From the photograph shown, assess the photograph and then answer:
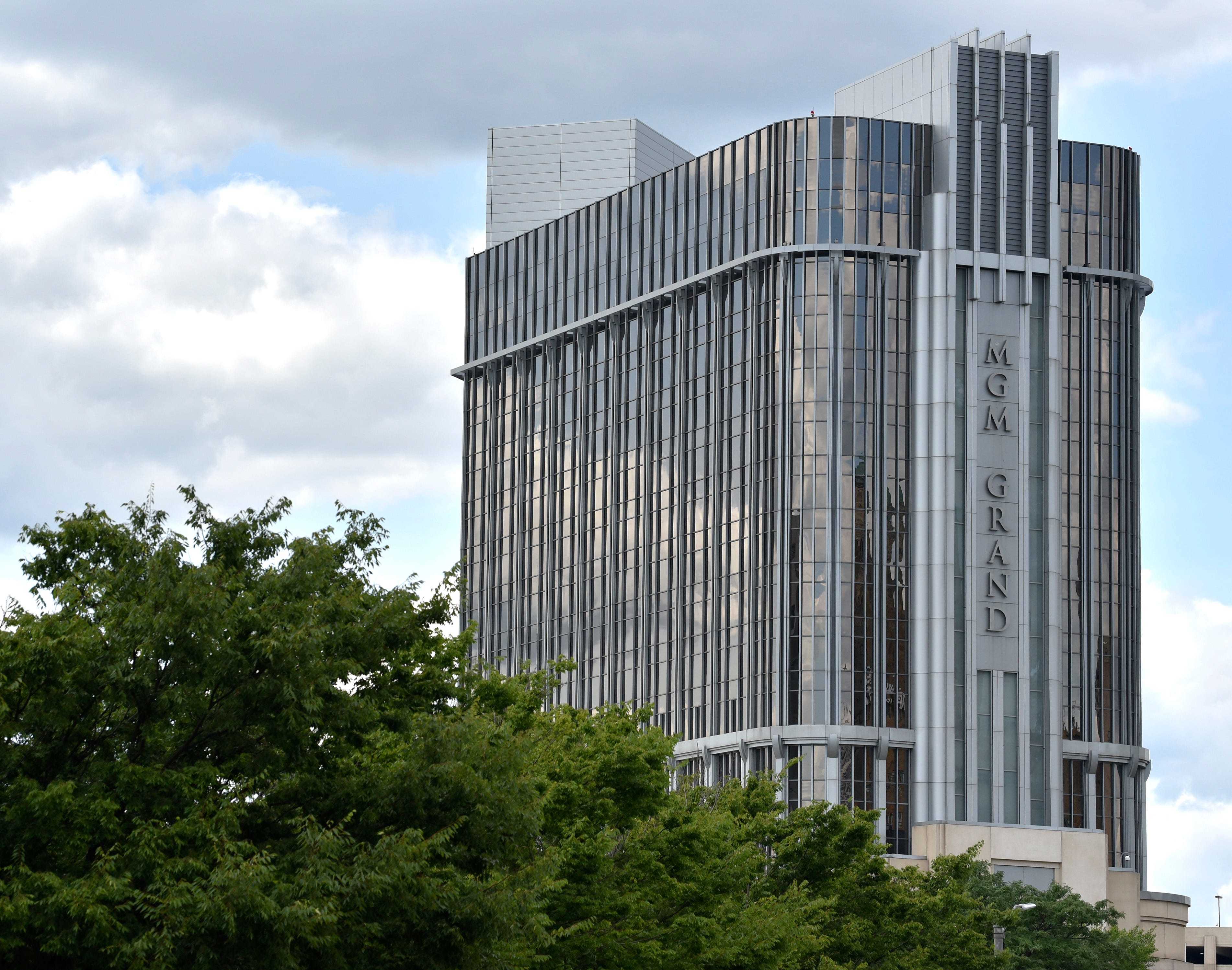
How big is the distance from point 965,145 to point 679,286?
2104 centimetres

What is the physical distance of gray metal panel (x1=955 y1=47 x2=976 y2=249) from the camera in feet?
426

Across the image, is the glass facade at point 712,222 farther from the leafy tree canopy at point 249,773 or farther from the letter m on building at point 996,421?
the leafy tree canopy at point 249,773

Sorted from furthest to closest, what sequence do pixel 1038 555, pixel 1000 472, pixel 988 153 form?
pixel 988 153 → pixel 1038 555 → pixel 1000 472

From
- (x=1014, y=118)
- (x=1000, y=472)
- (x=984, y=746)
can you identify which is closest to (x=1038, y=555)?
(x=1000, y=472)

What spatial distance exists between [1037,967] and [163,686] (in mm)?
63477

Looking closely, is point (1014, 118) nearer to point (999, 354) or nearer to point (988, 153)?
point (988, 153)

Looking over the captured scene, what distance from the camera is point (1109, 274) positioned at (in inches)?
5251

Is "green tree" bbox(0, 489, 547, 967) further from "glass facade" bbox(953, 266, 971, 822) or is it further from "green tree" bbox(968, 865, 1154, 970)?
"glass facade" bbox(953, 266, 971, 822)

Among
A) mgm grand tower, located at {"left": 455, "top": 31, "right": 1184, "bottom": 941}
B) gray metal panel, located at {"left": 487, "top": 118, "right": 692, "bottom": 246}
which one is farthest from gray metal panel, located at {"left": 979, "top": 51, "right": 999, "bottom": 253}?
gray metal panel, located at {"left": 487, "top": 118, "right": 692, "bottom": 246}

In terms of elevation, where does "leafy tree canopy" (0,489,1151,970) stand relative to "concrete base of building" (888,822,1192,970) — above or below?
above

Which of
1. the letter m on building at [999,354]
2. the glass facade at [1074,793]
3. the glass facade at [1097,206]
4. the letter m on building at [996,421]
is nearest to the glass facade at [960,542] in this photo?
the letter m on building at [996,421]

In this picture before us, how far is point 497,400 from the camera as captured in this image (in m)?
160

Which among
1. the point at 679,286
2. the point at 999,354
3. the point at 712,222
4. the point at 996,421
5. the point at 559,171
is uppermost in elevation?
the point at 559,171

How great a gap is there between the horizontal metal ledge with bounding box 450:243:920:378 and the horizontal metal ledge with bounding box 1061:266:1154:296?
10.3 metres
